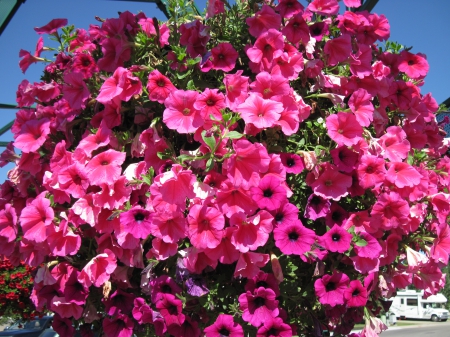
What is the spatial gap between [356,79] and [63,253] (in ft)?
4.66

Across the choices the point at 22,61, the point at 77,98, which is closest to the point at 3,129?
the point at 22,61

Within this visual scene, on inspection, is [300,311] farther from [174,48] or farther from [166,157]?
[174,48]

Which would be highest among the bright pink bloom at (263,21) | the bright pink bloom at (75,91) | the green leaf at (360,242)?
the bright pink bloom at (263,21)

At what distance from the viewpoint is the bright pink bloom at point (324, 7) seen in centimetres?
202

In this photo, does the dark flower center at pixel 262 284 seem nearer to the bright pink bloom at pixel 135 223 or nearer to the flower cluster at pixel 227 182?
the flower cluster at pixel 227 182

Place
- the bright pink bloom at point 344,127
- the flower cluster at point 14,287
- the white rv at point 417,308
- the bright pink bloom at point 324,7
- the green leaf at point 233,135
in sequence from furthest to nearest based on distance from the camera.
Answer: the white rv at point 417,308 → the flower cluster at point 14,287 → the bright pink bloom at point 324,7 → the bright pink bloom at point 344,127 → the green leaf at point 233,135

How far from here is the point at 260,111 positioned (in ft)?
5.46

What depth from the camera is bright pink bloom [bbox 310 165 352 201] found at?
1.73 metres

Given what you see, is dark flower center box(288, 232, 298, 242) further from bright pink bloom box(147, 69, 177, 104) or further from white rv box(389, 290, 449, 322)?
white rv box(389, 290, 449, 322)

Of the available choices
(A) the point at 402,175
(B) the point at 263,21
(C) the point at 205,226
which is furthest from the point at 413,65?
(C) the point at 205,226

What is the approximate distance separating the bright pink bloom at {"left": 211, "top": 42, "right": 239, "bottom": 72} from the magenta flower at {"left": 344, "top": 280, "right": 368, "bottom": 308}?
3.18 feet

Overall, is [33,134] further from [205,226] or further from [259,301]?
[259,301]

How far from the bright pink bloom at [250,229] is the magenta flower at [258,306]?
17 centimetres

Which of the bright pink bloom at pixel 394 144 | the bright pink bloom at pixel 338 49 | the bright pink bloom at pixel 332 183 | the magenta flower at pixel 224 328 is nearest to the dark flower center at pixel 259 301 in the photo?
the magenta flower at pixel 224 328
